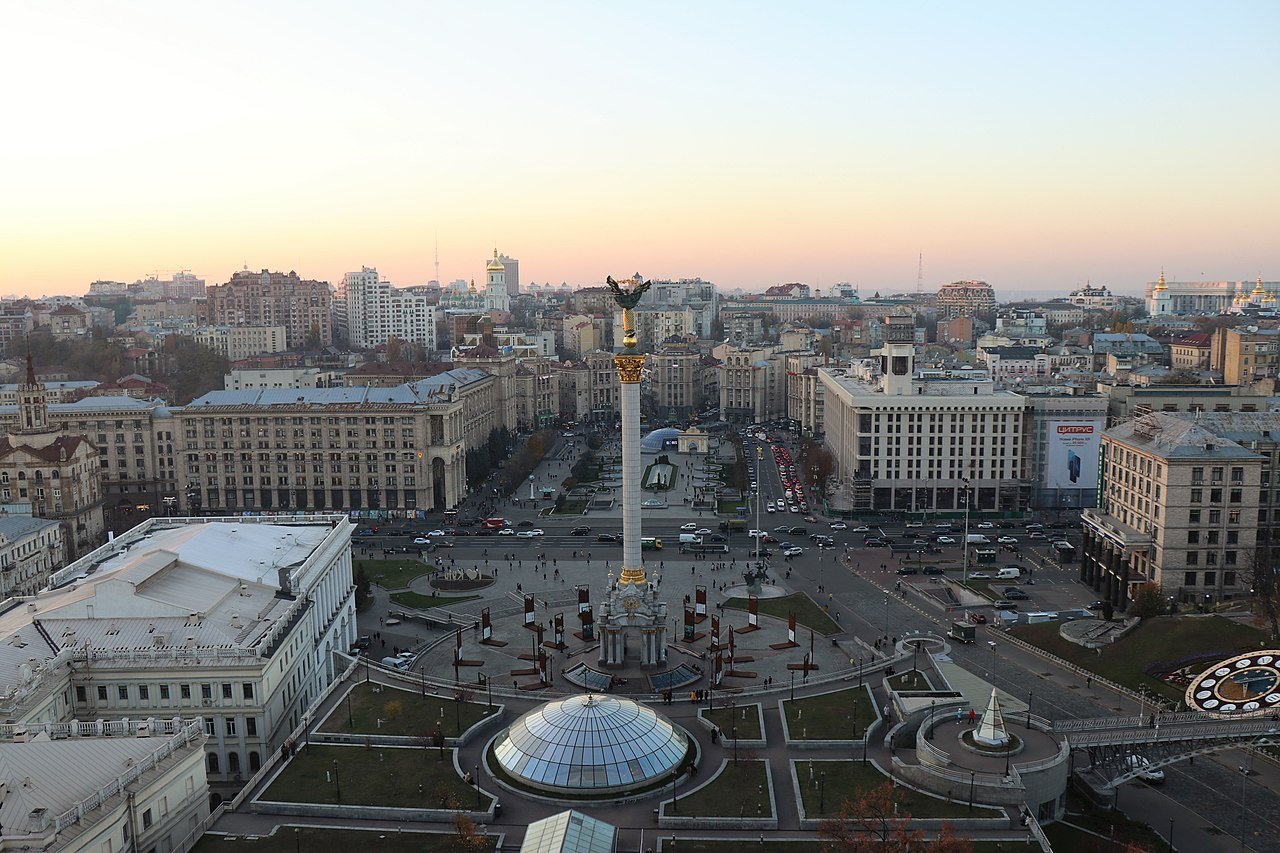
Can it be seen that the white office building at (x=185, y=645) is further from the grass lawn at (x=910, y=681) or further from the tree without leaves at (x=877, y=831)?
the grass lawn at (x=910, y=681)

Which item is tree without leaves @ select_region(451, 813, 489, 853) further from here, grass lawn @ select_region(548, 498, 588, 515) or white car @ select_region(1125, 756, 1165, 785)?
grass lawn @ select_region(548, 498, 588, 515)

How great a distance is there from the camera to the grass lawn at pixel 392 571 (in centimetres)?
9062

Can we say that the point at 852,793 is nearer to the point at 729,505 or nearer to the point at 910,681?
the point at 910,681

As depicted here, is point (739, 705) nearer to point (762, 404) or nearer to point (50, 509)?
point (50, 509)

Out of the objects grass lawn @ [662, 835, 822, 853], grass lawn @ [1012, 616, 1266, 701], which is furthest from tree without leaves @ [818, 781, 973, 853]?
grass lawn @ [1012, 616, 1266, 701]

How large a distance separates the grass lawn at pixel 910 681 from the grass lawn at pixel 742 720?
815cm

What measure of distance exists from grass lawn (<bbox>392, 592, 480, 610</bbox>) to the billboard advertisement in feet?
219

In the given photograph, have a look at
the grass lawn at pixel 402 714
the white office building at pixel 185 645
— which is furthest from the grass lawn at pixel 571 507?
the grass lawn at pixel 402 714

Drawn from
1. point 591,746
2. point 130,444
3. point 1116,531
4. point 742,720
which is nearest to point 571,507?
point 130,444

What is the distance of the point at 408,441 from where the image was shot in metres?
118

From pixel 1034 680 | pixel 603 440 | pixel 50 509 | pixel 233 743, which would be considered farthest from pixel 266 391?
pixel 1034 680

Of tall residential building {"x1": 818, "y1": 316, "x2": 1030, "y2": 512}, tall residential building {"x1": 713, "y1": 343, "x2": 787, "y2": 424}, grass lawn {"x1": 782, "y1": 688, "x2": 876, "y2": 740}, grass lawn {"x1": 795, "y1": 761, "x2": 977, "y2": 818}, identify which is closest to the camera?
grass lawn {"x1": 795, "y1": 761, "x2": 977, "y2": 818}

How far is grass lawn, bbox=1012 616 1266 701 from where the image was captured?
212 feet

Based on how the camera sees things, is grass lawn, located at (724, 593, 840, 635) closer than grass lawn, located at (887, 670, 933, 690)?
No
